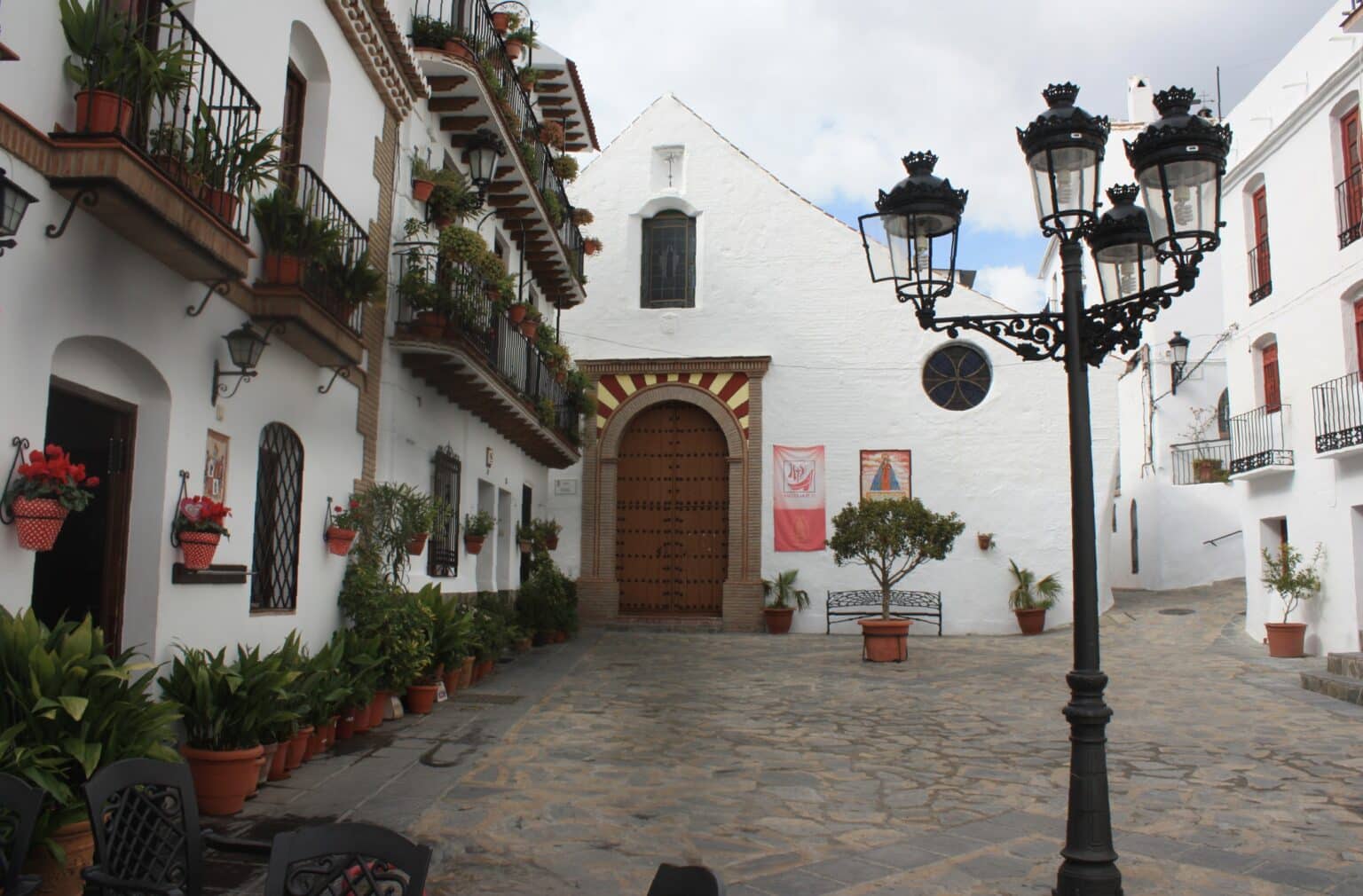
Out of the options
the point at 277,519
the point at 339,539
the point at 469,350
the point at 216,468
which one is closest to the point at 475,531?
the point at 469,350

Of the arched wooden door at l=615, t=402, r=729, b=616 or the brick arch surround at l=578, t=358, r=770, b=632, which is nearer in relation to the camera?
the brick arch surround at l=578, t=358, r=770, b=632

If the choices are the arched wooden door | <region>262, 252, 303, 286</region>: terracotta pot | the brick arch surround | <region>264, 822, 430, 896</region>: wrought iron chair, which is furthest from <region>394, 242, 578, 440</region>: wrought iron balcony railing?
<region>264, 822, 430, 896</region>: wrought iron chair

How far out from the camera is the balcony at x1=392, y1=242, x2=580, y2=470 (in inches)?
418

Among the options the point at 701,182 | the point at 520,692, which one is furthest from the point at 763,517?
the point at 520,692

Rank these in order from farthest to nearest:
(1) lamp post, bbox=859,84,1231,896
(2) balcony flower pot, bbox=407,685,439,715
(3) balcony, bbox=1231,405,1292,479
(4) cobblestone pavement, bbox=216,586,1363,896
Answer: (3) balcony, bbox=1231,405,1292,479 → (2) balcony flower pot, bbox=407,685,439,715 → (4) cobblestone pavement, bbox=216,586,1363,896 → (1) lamp post, bbox=859,84,1231,896

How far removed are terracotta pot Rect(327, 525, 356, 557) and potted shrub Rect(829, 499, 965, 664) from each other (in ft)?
23.0

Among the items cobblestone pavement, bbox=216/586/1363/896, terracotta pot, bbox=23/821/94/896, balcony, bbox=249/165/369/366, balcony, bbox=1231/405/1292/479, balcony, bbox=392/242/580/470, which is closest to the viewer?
terracotta pot, bbox=23/821/94/896

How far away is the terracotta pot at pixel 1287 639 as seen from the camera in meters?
14.2

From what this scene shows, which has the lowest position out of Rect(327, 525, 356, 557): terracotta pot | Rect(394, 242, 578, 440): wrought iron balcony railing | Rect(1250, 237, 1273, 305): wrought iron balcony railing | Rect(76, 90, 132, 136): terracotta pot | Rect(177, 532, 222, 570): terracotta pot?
Rect(177, 532, 222, 570): terracotta pot

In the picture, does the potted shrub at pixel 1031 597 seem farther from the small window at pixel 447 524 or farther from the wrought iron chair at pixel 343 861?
the wrought iron chair at pixel 343 861

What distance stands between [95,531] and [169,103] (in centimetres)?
253

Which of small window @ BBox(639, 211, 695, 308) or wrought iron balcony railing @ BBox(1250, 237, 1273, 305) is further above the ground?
small window @ BBox(639, 211, 695, 308)

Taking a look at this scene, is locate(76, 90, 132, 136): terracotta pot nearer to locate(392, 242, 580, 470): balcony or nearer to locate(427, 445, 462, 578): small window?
locate(392, 242, 580, 470): balcony

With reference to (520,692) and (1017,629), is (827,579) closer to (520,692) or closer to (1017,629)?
(1017,629)
